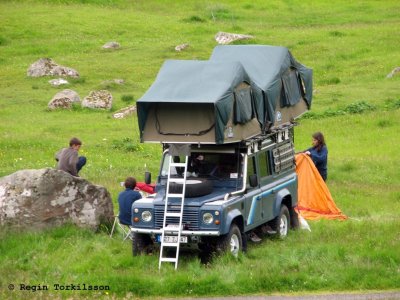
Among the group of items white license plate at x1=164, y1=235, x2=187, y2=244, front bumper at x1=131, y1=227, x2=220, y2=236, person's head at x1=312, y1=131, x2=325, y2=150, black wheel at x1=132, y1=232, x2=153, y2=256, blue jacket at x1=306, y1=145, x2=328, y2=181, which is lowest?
blue jacket at x1=306, y1=145, x2=328, y2=181

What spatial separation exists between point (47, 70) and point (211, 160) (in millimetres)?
30849

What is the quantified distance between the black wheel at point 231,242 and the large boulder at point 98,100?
2408 centimetres

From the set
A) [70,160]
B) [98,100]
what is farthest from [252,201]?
[98,100]

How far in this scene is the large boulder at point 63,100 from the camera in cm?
4322

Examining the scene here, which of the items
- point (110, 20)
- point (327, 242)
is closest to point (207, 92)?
point (327, 242)

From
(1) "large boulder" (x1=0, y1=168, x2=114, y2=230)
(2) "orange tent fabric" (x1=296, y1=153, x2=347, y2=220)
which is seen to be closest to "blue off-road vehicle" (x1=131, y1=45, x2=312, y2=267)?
(1) "large boulder" (x1=0, y1=168, x2=114, y2=230)

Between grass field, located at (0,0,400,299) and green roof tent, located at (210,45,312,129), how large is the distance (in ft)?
8.67

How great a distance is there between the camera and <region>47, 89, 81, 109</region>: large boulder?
142ft

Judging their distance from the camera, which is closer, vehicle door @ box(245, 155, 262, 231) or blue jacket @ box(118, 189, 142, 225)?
vehicle door @ box(245, 155, 262, 231)

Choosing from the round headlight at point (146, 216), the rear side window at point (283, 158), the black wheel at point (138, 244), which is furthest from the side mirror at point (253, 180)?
the black wheel at point (138, 244)

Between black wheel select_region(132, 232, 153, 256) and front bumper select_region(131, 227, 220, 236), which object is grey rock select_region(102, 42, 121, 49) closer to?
black wheel select_region(132, 232, 153, 256)

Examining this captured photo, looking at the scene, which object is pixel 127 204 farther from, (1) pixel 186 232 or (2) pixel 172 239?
(1) pixel 186 232

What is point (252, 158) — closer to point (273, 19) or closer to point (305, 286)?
point (305, 286)

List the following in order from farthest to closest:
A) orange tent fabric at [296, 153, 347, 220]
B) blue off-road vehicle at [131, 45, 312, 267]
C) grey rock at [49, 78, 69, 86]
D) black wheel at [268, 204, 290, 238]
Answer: grey rock at [49, 78, 69, 86], orange tent fabric at [296, 153, 347, 220], black wheel at [268, 204, 290, 238], blue off-road vehicle at [131, 45, 312, 267]
